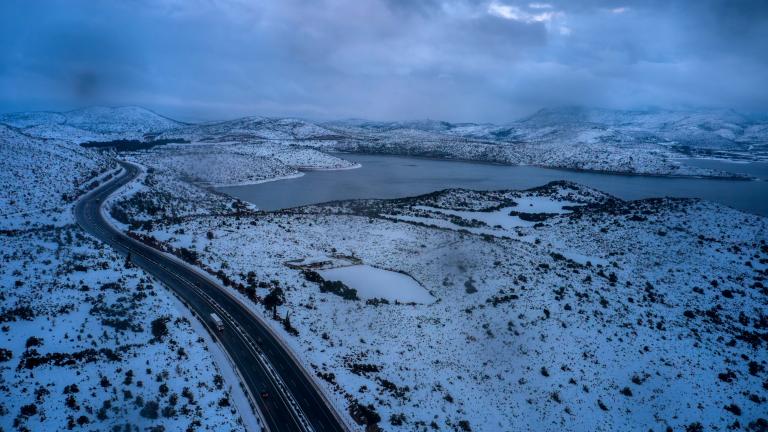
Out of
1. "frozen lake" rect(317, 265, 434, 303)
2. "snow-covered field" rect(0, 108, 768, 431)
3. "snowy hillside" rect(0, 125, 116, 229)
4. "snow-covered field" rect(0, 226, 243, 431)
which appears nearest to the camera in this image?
"snow-covered field" rect(0, 226, 243, 431)

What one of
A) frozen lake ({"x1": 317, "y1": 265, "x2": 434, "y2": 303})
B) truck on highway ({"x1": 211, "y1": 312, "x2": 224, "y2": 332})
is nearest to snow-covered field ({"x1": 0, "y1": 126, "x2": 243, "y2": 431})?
truck on highway ({"x1": 211, "y1": 312, "x2": 224, "y2": 332})

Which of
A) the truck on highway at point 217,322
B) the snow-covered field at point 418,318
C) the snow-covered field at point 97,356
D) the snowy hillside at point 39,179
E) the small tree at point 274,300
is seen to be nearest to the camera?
the snow-covered field at point 97,356

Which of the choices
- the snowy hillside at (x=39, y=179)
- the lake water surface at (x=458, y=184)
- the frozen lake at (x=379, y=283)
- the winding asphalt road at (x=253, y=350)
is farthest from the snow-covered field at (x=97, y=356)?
the lake water surface at (x=458, y=184)

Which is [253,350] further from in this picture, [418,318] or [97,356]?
[418,318]

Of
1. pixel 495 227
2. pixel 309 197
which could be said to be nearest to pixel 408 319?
pixel 495 227

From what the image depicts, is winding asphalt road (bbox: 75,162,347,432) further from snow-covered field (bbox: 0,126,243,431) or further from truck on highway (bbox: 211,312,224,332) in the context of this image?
snow-covered field (bbox: 0,126,243,431)

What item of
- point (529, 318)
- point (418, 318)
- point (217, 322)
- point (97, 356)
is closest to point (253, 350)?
point (217, 322)

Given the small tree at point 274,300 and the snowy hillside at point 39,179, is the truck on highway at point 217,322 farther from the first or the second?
the snowy hillside at point 39,179
